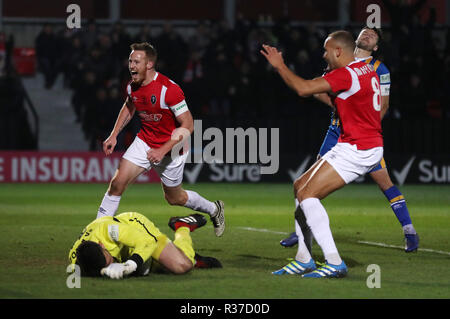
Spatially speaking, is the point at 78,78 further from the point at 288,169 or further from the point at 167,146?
the point at 167,146

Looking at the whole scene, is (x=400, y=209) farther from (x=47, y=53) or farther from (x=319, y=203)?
(x=47, y=53)

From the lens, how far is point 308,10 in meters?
28.8

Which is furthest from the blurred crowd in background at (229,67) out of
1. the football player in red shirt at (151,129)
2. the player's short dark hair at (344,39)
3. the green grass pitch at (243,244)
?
the player's short dark hair at (344,39)

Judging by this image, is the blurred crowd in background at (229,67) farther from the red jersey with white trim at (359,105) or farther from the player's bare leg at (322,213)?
the player's bare leg at (322,213)

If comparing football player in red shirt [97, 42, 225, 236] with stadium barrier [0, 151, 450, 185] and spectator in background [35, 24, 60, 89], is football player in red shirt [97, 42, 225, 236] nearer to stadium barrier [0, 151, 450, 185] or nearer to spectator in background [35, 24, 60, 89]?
stadium barrier [0, 151, 450, 185]

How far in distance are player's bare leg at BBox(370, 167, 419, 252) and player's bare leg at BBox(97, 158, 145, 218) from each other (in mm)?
2687

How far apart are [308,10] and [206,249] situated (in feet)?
65.2

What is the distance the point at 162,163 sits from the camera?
9961 millimetres

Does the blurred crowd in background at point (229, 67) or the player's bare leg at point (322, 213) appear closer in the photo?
the player's bare leg at point (322, 213)

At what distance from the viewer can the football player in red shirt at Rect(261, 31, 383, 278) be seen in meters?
7.76

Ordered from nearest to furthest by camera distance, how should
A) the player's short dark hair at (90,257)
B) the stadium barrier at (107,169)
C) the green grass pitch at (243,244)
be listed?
the green grass pitch at (243,244) < the player's short dark hair at (90,257) < the stadium barrier at (107,169)

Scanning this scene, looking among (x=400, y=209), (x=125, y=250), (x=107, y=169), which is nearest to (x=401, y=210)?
(x=400, y=209)

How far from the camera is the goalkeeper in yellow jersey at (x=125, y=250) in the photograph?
24.3 feet

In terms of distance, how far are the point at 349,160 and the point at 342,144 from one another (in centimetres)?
18
